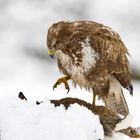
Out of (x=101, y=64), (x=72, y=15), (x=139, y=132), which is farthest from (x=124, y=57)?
(x=72, y=15)

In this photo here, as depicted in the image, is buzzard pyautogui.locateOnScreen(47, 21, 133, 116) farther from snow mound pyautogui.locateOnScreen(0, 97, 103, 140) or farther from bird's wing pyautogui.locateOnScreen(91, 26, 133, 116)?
snow mound pyautogui.locateOnScreen(0, 97, 103, 140)

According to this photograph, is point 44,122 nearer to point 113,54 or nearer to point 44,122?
point 44,122

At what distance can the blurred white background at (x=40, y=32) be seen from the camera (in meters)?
19.3

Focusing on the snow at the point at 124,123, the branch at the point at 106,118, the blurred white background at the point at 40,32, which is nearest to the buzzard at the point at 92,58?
the branch at the point at 106,118

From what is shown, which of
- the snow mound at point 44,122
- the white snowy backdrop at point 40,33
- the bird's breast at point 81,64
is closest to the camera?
the snow mound at point 44,122

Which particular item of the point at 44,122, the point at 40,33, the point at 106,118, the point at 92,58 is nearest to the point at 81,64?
the point at 92,58

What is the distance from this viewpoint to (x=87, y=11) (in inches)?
977

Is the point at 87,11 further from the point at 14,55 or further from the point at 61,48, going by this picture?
the point at 61,48

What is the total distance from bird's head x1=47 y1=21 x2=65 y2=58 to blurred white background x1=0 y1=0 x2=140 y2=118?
6.03 meters

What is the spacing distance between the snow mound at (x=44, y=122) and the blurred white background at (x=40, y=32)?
8377 mm

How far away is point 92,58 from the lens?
34.7ft

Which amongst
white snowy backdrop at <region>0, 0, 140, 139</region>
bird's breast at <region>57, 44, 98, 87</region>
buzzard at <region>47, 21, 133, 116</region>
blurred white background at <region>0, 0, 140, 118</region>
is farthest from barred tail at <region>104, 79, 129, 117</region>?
blurred white background at <region>0, 0, 140, 118</region>

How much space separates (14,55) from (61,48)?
11048 mm

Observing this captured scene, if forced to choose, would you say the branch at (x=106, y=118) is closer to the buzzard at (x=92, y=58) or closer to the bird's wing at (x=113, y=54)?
the buzzard at (x=92, y=58)
